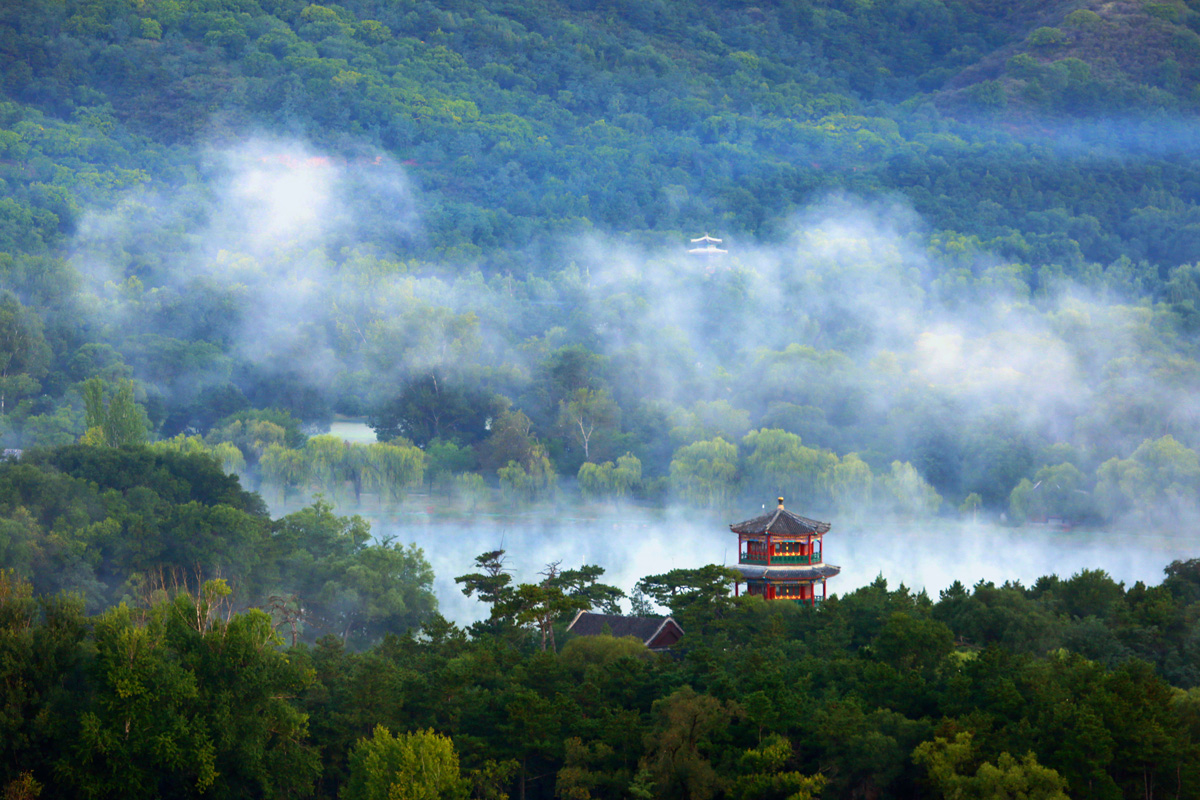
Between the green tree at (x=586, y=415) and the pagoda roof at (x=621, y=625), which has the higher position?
the green tree at (x=586, y=415)

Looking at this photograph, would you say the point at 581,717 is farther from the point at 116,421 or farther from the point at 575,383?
the point at 575,383

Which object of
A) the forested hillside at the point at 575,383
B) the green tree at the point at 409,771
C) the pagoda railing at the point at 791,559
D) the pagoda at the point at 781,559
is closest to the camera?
the green tree at the point at 409,771

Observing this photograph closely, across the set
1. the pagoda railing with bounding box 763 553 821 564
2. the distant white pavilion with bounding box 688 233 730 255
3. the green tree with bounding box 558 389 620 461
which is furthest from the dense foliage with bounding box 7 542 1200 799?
the distant white pavilion with bounding box 688 233 730 255

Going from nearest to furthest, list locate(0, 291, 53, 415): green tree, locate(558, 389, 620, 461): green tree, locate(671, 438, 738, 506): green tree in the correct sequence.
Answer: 1. locate(671, 438, 738, 506): green tree
2. locate(558, 389, 620, 461): green tree
3. locate(0, 291, 53, 415): green tree

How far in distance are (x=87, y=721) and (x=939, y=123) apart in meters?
151

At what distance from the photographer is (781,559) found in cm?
4156

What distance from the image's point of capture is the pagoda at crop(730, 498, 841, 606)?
135ft

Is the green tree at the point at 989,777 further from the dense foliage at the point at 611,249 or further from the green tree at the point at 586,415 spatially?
the green tree at the point at 586,415

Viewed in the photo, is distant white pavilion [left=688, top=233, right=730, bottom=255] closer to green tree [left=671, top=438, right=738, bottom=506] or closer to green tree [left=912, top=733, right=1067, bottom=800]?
green tree [left=671, top=438, right=738, bottom=506]

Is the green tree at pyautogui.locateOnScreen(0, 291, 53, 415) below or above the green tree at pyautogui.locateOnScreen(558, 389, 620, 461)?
above

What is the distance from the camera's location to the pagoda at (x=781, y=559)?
41156mm

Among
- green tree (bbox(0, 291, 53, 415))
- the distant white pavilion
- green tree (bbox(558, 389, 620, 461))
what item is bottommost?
green tree (bbox(558, 389, 620, 461))

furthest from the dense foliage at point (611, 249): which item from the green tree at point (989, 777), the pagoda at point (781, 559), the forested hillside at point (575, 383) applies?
the green tree at point (989, 777)

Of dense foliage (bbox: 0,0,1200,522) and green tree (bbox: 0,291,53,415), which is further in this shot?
green tree (bbox: 0,291,53,415)
